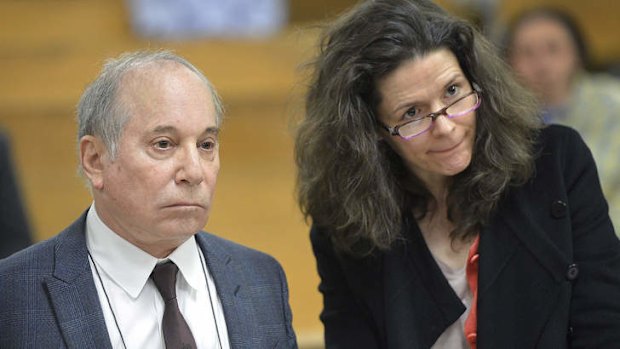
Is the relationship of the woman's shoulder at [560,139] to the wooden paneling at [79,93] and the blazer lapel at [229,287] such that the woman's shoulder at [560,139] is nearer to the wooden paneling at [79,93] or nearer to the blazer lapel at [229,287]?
the blazer lapel at [229,287]

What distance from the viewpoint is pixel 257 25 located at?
4453 mm

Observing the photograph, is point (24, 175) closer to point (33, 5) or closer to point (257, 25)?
point (33, 5)

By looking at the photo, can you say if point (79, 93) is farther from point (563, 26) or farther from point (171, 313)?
point (171, 313)

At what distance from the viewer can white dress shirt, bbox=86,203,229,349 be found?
5.99 ft

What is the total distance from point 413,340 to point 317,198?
40 cm

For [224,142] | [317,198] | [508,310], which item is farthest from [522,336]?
[224,142]

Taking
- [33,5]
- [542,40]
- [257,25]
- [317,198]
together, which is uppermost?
[33,5]

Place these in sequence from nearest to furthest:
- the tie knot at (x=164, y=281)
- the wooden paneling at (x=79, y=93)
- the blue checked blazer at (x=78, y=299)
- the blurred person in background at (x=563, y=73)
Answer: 1. the blue checked blazer at (x=78, y=299)
2. the tie knot at (x=164, y=281)
3. the blurred person in background at (x=563, y=73)
4. the wooden paneling at (x=79, y=93)

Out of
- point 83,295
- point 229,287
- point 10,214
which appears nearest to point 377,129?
point 229,287

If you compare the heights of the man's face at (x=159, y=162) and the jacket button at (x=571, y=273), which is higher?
the man's face at (x=159, y=162)

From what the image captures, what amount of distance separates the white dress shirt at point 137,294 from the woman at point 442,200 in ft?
1.37

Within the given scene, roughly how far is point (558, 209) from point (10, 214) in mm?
1468

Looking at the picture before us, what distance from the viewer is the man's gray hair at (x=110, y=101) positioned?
1805mm

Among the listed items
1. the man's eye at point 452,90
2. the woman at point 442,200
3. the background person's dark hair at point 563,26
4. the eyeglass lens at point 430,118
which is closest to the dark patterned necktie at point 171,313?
the woman at point 442,200
